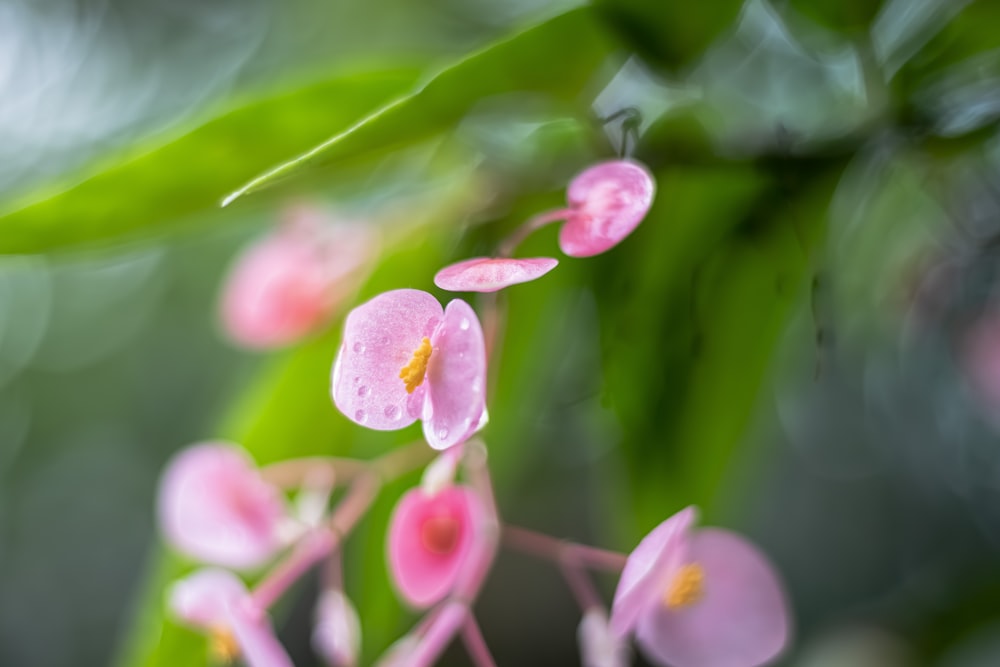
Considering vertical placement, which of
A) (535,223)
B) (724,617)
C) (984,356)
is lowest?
(984,356)

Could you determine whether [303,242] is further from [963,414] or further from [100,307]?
[100,307]

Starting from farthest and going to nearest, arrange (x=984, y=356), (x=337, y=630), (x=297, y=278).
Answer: (x=984, y=356), (x=297, y=278), (x=337, y=630)

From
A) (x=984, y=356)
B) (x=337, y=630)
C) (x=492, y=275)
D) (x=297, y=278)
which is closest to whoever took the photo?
(x=492, y=275)

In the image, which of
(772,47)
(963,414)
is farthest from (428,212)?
(963,414)

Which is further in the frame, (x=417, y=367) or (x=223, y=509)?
(x=223, y=509)

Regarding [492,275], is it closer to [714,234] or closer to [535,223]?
[535,223]

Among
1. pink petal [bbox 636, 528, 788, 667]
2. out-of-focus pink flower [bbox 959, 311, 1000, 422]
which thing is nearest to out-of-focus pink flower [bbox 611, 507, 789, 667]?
pink petal [bbox 636, 528, 788, 667]

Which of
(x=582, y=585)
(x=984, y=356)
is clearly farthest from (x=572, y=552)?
(x=984, y=356)
